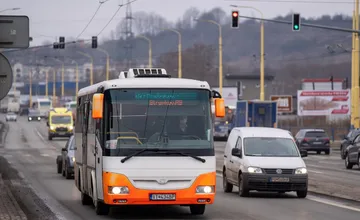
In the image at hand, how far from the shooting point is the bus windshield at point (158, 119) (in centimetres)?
1678

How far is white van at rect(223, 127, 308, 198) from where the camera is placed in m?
22.0

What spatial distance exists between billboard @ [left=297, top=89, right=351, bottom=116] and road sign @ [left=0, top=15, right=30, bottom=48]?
70768mm

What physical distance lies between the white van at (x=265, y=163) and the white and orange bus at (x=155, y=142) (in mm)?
4846

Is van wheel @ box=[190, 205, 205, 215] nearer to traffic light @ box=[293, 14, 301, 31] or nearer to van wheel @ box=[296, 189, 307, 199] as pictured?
van wheel @ box=[296, 189, 307, 199]

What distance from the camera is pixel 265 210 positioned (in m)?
18.9

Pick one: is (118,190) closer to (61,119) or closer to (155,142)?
(155,142)

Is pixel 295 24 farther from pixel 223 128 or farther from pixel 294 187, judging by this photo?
pixel 223 128

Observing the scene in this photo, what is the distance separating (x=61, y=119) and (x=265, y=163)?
197ft

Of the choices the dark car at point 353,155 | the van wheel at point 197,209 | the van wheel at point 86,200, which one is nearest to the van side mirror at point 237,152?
the van wheel at point 86,200

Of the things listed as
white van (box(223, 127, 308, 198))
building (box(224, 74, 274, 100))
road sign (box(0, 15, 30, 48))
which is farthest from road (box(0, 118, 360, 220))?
building (box(224, 74, 274, 100))

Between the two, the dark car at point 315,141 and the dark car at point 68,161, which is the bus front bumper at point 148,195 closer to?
the dark car at point 68,161

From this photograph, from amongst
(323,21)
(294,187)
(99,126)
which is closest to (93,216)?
(99,126)

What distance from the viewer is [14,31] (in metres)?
19.2

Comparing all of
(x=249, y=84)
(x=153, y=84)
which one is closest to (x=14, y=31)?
(x=153, y=84)
